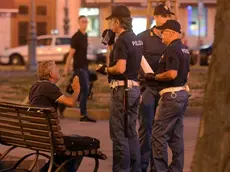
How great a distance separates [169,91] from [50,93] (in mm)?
1362

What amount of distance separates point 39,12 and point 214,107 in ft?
139

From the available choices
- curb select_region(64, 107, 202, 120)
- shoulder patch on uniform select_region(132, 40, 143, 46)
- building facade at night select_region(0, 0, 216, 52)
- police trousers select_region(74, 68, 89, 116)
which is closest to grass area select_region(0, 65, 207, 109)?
curb select_region(64, 107, 202, 120)

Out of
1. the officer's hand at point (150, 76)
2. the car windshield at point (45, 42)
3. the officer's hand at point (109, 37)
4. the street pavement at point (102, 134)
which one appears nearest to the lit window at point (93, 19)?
the car windshield at point (45, 42)

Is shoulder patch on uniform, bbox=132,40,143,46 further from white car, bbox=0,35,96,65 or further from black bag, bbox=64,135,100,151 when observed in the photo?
white car, bbox=0,35,96,65

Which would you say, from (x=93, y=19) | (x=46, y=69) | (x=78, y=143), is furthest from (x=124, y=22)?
(x=93, y=19)

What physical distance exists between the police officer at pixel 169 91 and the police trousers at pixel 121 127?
0.25 metres

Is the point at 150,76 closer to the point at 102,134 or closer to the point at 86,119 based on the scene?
the point at 102,134

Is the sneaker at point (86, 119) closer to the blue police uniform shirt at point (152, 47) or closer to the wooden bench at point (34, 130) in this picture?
the blue police uniform shirt at point (152, 47)

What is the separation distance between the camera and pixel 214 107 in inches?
207

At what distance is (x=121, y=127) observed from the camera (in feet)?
29.1

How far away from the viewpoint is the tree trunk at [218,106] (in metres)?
5.20

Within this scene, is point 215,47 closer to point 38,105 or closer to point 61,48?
point 38,105

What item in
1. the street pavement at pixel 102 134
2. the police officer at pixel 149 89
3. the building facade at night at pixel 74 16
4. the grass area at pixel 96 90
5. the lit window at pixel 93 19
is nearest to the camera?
the police officer at pixel 149 89

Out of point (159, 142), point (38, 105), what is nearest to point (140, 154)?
point (159, 142)
